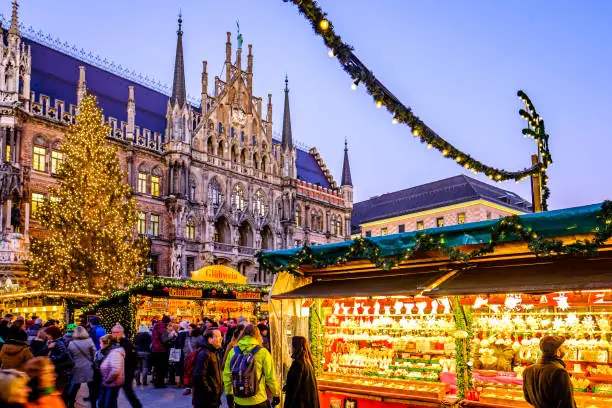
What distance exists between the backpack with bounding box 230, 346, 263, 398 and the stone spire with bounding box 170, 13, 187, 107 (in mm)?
30897

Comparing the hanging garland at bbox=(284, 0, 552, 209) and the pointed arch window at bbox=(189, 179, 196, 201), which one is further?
the pointed arch window at bbox=(189, 179, 196, 201)

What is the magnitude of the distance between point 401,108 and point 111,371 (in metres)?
5.47

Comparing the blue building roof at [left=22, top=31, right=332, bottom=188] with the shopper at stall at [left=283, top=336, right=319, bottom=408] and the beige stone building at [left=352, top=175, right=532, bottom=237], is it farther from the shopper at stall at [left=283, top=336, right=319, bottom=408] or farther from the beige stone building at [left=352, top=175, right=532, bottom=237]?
the shopper at stall at [left=283, top=336, right=319, bottom=408]

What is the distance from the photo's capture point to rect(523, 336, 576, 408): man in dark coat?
5.42 metres

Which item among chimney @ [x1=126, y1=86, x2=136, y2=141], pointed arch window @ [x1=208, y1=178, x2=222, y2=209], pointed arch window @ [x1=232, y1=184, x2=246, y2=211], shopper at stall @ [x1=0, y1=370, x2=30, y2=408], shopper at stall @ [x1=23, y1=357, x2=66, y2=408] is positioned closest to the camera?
shopper at stall @ [x1=0, y1=370, x2=30, y2=408]

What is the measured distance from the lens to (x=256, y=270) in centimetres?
3894

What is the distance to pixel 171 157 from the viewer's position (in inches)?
1348

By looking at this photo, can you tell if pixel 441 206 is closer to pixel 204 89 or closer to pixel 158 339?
pixel 204 89

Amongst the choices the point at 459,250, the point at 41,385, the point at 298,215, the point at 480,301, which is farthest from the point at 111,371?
the point at 298,215

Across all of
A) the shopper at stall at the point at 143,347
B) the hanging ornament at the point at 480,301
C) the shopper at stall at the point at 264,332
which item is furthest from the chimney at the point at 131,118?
Answer: the hanging ornament at the point at 480,301

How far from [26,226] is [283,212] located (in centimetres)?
1831

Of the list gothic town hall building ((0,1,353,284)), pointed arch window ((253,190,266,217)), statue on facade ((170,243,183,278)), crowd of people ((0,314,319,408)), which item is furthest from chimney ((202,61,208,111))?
crowd of people ((0,314,319,408))

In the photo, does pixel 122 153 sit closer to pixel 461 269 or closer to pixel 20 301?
pixel 20 301

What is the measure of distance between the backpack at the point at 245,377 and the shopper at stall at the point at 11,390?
9.31ft
